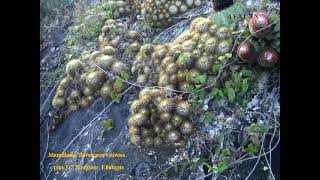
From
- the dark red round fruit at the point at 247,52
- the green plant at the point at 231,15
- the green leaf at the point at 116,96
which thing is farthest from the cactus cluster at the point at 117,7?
the dark red round fruit at the point at 247,52

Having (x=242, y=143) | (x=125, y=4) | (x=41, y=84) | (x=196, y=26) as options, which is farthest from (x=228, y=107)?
(x=41, y=84)

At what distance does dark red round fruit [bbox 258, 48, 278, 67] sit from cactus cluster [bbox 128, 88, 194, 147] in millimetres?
559

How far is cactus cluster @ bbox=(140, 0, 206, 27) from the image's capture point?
373cm

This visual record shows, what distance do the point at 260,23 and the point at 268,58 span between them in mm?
225

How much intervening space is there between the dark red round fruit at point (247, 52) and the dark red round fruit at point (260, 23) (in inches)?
3.3

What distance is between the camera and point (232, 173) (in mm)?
3453

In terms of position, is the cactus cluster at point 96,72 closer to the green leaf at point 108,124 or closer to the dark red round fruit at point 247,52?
the green leaf at point 108,124

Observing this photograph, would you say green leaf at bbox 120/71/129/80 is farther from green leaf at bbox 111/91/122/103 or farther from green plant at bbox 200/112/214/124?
green plant at bbox 200/112/214/124

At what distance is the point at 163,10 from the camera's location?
3.76 m

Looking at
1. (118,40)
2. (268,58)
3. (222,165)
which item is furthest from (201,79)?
(118,40)

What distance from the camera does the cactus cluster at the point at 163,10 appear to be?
3.73 meters

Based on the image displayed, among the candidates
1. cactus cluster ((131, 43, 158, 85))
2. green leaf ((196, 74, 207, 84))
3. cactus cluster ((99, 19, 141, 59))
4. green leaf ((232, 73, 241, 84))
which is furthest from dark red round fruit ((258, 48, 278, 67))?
cactus cluster ((99, 19, 141, 59))

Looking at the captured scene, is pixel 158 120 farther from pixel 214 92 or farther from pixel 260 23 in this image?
pixel 260 23
